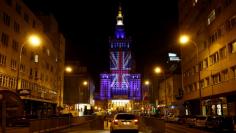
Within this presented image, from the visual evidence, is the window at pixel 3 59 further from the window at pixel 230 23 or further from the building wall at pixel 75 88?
the building wall at pixel 75 88

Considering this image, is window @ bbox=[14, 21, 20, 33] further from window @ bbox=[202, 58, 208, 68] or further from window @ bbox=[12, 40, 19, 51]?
window @ bbox=[202, 58, 208, 68]

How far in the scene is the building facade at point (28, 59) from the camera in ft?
165

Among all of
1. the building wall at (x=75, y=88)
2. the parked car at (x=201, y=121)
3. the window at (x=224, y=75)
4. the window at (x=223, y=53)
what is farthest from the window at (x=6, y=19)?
the building wall at (x=75, y=88)

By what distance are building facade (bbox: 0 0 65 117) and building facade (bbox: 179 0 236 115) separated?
2637 cm

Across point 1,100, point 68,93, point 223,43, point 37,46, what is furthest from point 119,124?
point 68,93

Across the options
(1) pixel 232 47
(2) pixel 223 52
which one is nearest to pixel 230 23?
(1) pixel 232 47

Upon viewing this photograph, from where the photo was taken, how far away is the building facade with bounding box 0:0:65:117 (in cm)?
5016

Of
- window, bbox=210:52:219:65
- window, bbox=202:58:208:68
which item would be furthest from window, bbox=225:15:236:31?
window, bbox=202:58:208:68

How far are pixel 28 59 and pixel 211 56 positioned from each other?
3534 centimetres

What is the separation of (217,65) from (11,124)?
3434 cm

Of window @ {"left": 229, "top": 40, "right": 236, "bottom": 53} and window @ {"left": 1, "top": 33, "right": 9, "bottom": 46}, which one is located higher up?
window @ {"left": 1, "top": 33, "right": 9, "bottom": 46}

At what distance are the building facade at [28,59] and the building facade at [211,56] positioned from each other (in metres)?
26.4

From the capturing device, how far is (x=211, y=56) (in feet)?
194

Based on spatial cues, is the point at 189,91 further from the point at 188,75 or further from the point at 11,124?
the point at 11,124
